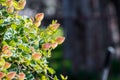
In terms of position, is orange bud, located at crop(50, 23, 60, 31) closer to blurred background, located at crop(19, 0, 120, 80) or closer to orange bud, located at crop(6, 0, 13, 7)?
orange bud, located at crop(6, 0, 13, 7)

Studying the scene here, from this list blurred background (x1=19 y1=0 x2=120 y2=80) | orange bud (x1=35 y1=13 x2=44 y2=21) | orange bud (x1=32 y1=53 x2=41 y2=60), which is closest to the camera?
orange bud (x1=32 y1=53 x2=41 y2=60)

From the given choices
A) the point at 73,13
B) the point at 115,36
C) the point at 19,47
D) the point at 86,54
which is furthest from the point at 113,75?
the point at 19,47

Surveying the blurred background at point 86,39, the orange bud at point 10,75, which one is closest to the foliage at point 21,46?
the orange bud at point 10,75

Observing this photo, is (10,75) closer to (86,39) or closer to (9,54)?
(9,54)

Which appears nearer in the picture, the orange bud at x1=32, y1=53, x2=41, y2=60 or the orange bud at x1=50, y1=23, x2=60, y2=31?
the orange bud at x1=32, y1=53, x2=41, y2=60

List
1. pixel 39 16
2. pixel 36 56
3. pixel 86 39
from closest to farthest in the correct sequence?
pixel 36 56 → pixel 39 16 → pixel 86 39

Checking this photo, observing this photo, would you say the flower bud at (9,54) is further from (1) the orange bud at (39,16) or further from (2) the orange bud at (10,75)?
(1) the orange bud at (39,16)

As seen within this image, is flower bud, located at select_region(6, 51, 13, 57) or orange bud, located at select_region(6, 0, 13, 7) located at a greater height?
orange bud, located at select_region(6, 0, 13, 7)

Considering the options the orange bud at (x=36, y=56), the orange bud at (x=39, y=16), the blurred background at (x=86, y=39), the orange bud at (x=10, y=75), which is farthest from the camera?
the blurred background at (x=86, y=39)

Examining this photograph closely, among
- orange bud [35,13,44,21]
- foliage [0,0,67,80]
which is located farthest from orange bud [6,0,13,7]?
orange bud [35,13,44,21]

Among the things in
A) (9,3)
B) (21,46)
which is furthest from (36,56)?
(9,3)
